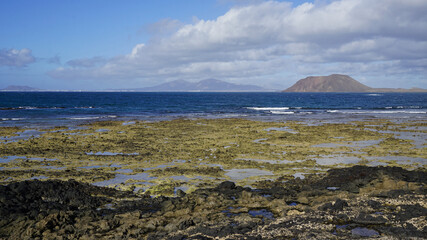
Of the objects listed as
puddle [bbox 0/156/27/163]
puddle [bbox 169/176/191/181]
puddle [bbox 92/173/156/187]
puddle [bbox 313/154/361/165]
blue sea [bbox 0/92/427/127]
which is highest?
blue sea [bbox 0/92/427/127]

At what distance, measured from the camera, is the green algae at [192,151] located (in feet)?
52.3

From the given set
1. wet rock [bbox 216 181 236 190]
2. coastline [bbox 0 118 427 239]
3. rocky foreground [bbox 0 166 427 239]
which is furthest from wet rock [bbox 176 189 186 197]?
wet rock [bbox 216 181 236 190]

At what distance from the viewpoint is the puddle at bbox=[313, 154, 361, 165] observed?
17.9 meters

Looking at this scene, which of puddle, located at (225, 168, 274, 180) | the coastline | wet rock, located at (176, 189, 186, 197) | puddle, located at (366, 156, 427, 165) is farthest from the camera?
puddle, located at (366, 156, 427, 165)

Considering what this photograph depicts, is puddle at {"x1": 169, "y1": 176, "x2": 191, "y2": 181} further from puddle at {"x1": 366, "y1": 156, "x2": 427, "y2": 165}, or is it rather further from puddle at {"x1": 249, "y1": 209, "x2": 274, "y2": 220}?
puddle at {"x1": 366, "y1": 156, "x2": 427, "y2": 165}

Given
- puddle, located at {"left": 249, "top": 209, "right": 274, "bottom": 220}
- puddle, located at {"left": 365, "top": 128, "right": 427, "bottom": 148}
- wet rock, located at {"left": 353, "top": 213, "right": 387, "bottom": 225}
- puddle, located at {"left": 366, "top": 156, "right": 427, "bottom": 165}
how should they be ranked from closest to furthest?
wet rock, located at {"left": 353, "top": 213, "right": 387, "bottom": 225}, puddle, located at {"left": 249, "top": 209, "right": 274, "bottom": 220}, puddle, located at {"left": 366, "top": 156, "right": 427, "bottom": 165}, puddle, located at {"left": 365, "top": 128, "right": 427, "bottom": 148}

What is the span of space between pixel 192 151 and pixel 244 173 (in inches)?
243

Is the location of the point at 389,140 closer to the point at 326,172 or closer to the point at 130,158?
the point at 326,172

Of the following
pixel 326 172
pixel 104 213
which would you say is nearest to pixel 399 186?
pixel 326 172

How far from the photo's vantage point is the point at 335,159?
A: 1873 centimetres

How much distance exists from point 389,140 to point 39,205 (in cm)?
2333

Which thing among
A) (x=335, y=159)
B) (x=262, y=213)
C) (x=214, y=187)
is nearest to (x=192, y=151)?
(x=214, y=187)

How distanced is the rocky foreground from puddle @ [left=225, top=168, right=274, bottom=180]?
6.90ft

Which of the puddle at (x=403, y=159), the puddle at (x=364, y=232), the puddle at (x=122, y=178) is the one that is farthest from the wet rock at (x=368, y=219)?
the puddle at (x=403, y=159)
